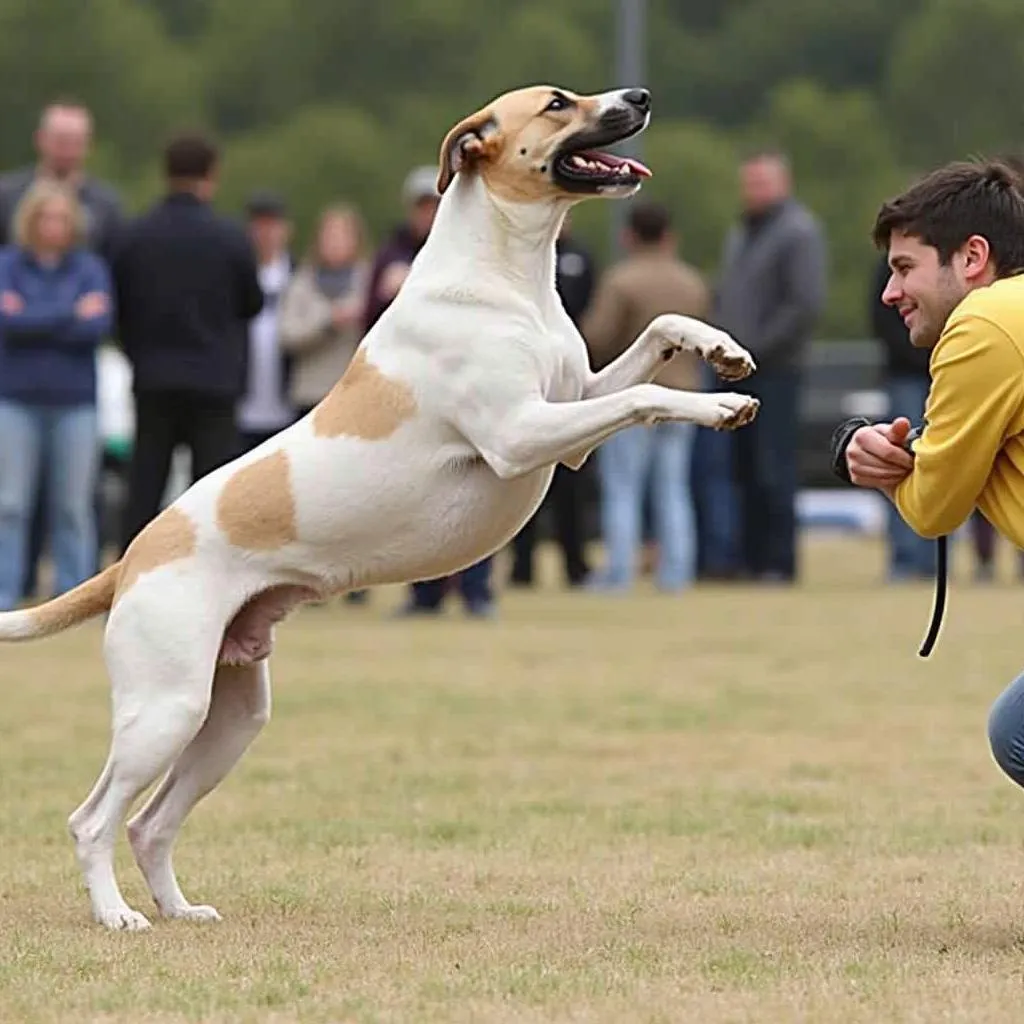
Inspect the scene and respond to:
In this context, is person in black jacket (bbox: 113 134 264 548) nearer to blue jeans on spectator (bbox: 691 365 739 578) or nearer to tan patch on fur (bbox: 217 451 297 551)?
blue jeans on spectator (bbox: 691 365 739 578)

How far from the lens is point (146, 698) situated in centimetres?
602

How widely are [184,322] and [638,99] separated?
23.2ft

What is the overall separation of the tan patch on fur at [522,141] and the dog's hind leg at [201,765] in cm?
131

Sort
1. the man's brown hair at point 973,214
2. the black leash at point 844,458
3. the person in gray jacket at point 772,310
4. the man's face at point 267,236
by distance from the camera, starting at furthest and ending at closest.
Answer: the person in gray jacket at point 772,310
the man's face at point 267,236
the black leash at point 844,458
the man's brown hair at point 973,214

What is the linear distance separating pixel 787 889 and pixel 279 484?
1605 millimetres

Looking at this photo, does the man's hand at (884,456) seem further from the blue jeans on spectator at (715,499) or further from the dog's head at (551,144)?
the blue jeans on spectator at (715,499)

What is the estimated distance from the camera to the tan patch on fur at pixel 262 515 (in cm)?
607

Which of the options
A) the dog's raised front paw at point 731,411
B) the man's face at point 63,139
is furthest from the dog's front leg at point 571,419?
the man's face at point 63,139

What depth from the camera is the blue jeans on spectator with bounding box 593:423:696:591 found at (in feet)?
51.4

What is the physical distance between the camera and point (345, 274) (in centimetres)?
1481

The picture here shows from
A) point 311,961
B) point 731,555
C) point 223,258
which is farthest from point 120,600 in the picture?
point 731,555

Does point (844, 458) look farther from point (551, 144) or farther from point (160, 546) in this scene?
point (160, 546)

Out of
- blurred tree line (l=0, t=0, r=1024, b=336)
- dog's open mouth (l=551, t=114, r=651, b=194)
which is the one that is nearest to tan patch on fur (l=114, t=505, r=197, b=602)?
dog's open mouth (l=551, t=114, r=651, b=194)

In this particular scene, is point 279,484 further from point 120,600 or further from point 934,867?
point 934,867
